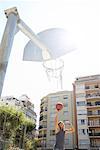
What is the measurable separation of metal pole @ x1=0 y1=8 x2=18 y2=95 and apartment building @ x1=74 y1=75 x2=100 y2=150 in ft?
121

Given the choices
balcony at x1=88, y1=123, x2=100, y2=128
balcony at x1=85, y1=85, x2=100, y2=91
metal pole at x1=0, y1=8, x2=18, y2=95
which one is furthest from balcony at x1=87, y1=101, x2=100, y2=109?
metal pole at x1=0, y1=8, x2=18, y2=95

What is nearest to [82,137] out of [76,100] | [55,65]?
[76,100]

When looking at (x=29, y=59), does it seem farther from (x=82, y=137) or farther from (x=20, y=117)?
(x=82, y=137)

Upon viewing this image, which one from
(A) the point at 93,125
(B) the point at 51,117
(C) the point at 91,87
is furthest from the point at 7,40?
(B) the point at 51,117

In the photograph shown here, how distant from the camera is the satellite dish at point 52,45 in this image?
4.80 m

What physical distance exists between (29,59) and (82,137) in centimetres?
3579

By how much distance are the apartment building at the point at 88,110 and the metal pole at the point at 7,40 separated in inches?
1447

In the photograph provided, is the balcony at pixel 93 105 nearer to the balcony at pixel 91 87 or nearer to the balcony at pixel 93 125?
the balcony at pixel 91 87

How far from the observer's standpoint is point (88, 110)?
40.7m

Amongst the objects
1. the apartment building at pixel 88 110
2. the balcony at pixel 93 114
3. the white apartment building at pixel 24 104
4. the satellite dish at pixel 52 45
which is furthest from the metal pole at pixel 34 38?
the white apartment building at pixel 24 104

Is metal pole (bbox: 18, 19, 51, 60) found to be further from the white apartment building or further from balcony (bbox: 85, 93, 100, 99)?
the white apartment building

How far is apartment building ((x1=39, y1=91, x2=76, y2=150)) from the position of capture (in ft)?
145

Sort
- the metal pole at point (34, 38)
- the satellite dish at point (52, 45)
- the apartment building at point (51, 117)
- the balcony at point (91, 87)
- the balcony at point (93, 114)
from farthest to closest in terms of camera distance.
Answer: the apartment building at point (51, 117) → the balcony at point (91, 87) → the balcony at point (93, 114) → the satellite dish at point (52, 45) → the metal pole at point (34, 38)

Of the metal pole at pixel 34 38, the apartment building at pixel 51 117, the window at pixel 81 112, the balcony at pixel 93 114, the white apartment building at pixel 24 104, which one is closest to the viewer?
the metal pole at pixel 34 38
